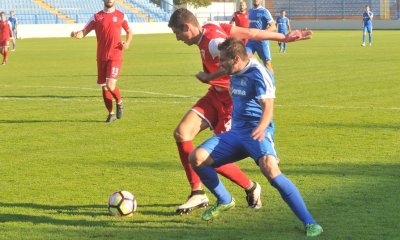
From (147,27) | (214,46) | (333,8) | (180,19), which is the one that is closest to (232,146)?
(214,46)

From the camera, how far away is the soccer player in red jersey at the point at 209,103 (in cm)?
764

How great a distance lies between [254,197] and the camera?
7797 millimetres

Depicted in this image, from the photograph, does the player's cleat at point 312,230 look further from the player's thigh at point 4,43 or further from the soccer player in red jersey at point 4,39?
the player's thigh at point 4,43

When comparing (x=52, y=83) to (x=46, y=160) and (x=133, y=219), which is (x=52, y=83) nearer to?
(x=46, y=160)

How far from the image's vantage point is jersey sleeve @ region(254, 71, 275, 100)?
22.4 ft

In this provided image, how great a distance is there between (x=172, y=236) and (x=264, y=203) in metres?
1.44

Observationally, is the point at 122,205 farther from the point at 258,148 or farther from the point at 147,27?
the point at 147,27

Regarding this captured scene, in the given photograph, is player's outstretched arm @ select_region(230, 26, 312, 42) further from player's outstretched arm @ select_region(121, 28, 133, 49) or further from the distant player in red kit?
the distant player in red kit

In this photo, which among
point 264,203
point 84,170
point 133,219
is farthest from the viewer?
point 84,170

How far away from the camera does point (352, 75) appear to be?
23.5m

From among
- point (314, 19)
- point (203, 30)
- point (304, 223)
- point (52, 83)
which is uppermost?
point (203, 30)

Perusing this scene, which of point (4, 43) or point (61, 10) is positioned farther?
point (61, 10)

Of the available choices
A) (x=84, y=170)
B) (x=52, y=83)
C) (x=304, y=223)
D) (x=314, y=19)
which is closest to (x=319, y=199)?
(x=304, y=223)

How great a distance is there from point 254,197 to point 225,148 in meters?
0.88
